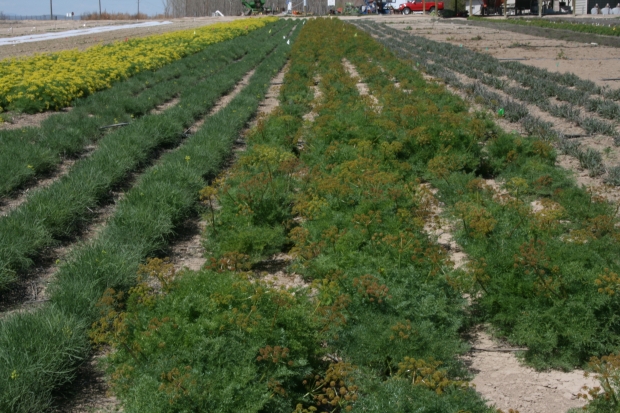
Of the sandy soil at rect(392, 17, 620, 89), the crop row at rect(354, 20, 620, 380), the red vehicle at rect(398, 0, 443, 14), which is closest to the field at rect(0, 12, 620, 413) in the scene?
the crop row at rect(354, 20, 620, 380)

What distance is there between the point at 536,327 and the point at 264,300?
180 centimetres

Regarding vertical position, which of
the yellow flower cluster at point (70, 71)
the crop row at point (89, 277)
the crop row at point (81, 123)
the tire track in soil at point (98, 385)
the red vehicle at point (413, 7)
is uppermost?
the red vehicle at point (413, 7)

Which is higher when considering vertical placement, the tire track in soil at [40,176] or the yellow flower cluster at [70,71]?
the yellow flower cluster at [70,71]

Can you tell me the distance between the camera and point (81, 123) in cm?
1116

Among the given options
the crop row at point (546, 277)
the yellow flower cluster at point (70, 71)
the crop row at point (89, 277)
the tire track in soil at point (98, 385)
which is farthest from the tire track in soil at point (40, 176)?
the crop row at point (546, 277)

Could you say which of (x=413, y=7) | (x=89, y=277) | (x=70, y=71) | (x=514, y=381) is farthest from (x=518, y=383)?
(x=413, y=7)

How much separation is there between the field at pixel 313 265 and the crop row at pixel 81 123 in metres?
0.06

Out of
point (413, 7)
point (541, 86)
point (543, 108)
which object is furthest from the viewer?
point (413, 7)

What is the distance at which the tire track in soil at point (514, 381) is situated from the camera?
397cm

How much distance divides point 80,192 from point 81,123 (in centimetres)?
423

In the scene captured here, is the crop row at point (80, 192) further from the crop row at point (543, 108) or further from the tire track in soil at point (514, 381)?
the crop row at point (543, 108)

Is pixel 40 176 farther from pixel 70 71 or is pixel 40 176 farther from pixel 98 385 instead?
pixel 70 71

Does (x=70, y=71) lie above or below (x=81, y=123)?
above

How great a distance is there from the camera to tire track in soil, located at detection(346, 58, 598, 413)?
13.0ft
